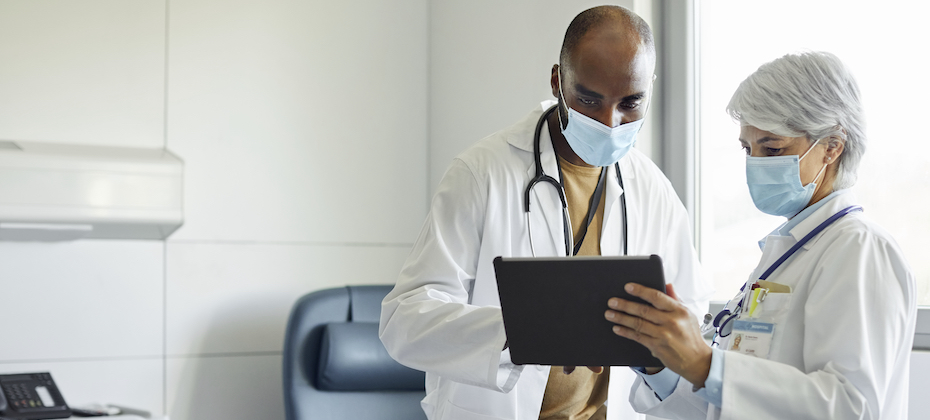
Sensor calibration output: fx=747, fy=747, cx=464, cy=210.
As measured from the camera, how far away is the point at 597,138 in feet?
4.57

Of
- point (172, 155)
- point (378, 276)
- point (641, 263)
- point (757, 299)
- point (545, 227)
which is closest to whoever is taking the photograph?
point (641, 263)

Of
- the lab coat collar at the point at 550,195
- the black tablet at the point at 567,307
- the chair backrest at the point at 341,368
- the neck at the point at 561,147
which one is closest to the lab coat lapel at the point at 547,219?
the lab coat collar at the point at 550,195

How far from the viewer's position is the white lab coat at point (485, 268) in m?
1.26

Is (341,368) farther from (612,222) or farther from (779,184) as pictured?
(779,184)

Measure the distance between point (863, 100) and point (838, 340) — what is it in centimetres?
61

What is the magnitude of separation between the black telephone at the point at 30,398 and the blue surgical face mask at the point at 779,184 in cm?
195

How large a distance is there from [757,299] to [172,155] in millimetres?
2068

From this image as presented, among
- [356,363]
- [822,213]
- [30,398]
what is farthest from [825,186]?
[30,398]

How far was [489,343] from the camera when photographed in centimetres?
123

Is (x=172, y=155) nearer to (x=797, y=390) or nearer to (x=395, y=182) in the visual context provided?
(x=395, y=182)

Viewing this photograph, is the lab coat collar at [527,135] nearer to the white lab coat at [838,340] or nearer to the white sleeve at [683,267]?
the white sleeve at [683,267]

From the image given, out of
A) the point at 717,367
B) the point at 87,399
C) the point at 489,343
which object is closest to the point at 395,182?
the point at 87,399

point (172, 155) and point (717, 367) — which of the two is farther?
point (172, 155)

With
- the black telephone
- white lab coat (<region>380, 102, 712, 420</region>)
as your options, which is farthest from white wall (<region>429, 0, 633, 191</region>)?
the black telephone
